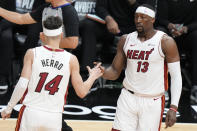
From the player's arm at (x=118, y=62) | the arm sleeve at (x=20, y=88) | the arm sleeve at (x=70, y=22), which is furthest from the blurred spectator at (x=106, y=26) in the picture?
the arm sleeve at (x=20, y=88)

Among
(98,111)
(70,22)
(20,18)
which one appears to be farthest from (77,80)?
(98,111)

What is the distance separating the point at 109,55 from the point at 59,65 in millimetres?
3731

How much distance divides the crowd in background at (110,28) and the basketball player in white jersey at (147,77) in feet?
8.19

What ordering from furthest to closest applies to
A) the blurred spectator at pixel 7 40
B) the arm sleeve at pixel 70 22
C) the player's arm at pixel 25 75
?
the blurred spectator at pixel 7 40, the arm sleeve at pixel 70 22, the player's arm at pixel 25 75

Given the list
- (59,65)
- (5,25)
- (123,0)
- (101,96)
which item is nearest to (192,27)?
(123,0)

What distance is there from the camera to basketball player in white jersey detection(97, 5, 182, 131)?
412 centimetres

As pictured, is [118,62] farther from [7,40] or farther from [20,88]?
[7,40]

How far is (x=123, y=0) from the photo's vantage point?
7086 millimetres

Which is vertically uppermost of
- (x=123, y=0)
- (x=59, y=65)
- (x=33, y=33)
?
(x=123, y=0)

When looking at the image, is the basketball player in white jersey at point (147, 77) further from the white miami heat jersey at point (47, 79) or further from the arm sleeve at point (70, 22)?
the white miami heat jersey at point (47, 79)

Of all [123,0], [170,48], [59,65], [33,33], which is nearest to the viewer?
[59,65]

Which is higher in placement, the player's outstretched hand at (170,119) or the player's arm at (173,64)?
the player's arm at (173,64)

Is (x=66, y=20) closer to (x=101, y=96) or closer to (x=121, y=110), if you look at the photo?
(x=121, y=110)

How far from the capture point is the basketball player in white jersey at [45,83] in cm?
358
